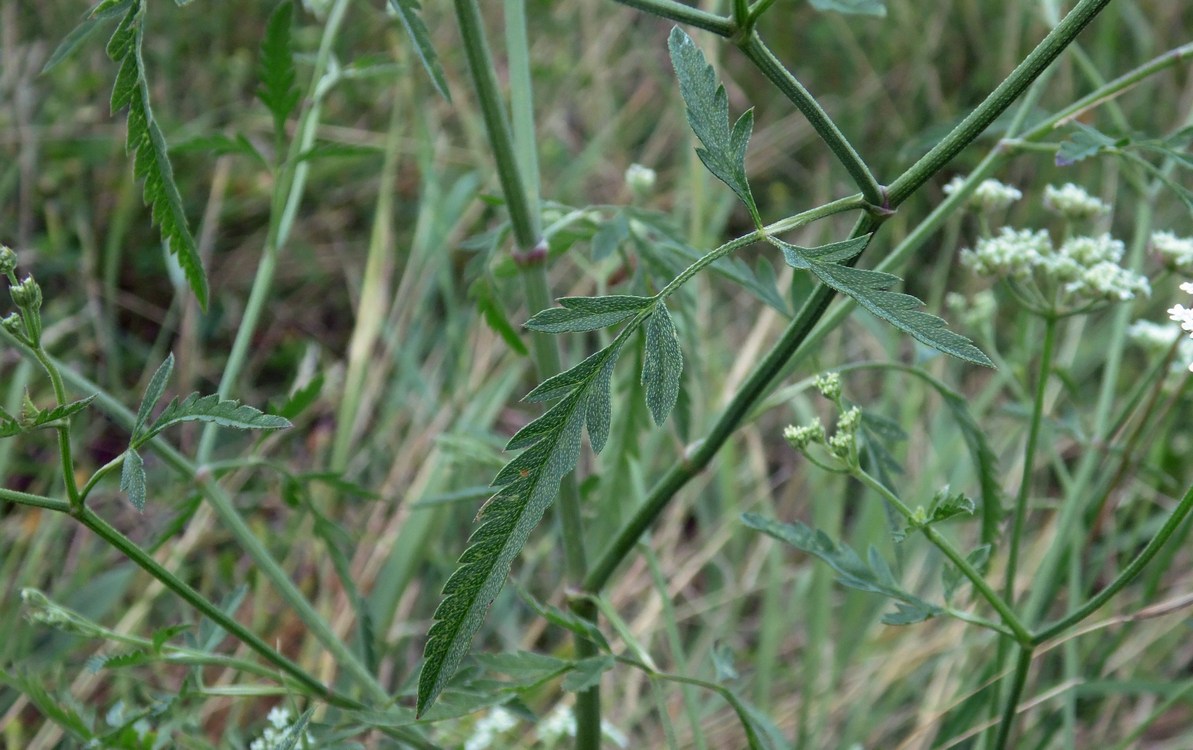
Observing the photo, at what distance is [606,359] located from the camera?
0.74 meters

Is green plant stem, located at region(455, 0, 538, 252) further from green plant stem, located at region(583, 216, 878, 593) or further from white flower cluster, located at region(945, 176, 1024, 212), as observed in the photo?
white flower cluster, located at region(945, 176, 1024, 212)

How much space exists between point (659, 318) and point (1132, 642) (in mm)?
1630

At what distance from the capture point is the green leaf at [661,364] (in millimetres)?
713

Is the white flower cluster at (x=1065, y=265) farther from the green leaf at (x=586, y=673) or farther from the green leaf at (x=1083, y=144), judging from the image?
the green leaf at (x=586, y=673)

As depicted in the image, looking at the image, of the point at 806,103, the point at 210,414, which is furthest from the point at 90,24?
the point at 806,103

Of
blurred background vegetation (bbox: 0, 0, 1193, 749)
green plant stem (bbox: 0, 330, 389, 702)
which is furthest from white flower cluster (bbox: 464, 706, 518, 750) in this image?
green plant stem (bbox: 0, 330, 389, 702)

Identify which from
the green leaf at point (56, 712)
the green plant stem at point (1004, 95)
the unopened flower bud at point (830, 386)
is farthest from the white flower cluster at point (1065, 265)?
the green leaf at point (56, 712)

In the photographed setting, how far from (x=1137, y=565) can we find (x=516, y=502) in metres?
0.49

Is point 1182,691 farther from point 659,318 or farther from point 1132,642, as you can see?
point 659,318

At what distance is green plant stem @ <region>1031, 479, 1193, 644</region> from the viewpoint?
778mm

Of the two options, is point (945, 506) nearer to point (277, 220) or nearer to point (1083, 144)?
point (1083, 144)

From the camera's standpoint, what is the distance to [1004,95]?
2.38 feet

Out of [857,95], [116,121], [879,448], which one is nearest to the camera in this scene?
[879,448]

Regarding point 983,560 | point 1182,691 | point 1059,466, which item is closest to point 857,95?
point 1059,466
